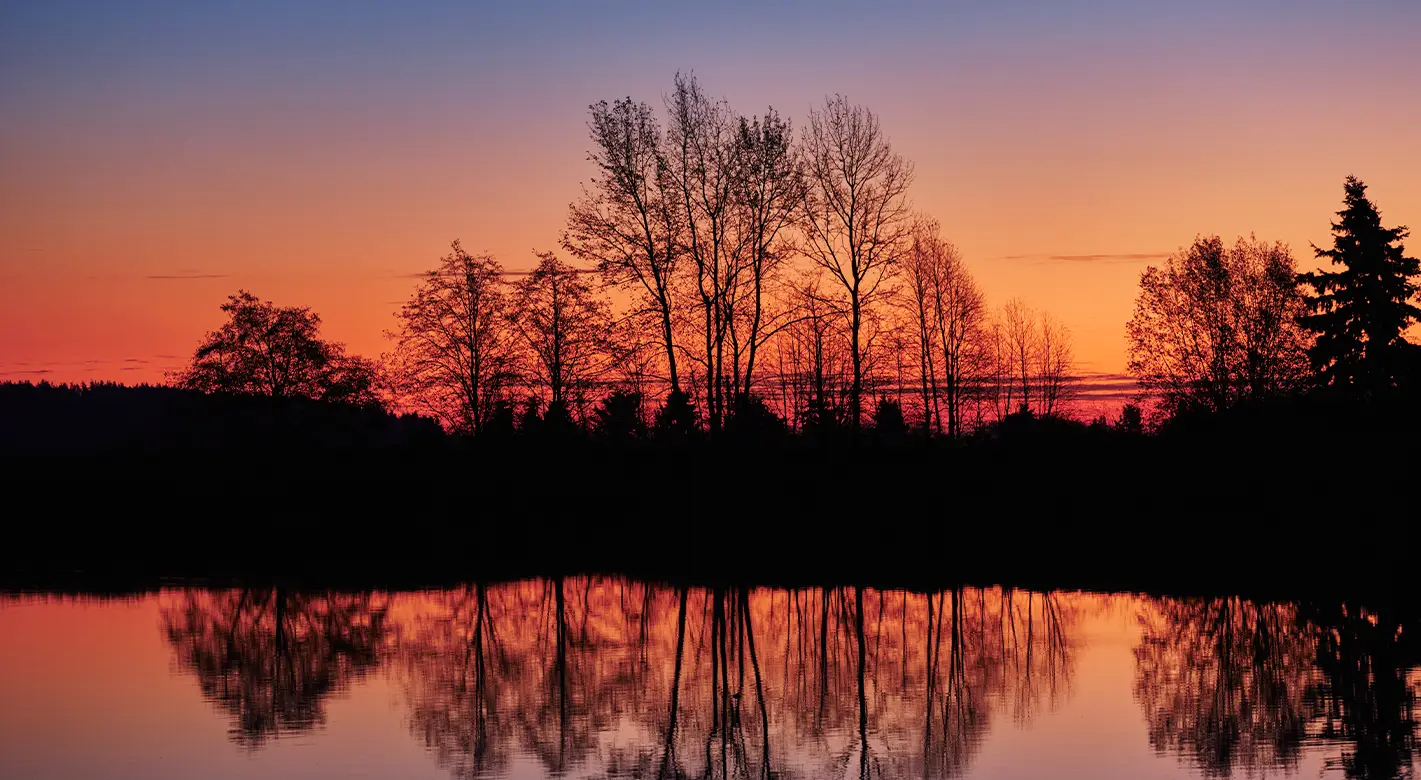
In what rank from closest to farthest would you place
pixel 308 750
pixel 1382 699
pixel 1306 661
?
pixel 308 750
pixel 1382 699
pixel 1306 661

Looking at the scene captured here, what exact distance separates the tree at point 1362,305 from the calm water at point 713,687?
25.1 m

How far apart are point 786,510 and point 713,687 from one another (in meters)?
21.2

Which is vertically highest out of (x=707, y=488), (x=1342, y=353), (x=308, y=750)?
(x=1342, y=353)

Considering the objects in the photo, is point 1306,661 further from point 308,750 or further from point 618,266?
point 618,266

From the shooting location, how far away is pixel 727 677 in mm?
20422

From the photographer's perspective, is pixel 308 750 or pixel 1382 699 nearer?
pixel 308 750

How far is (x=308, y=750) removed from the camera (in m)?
15.6

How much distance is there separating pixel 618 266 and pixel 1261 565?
24545mm

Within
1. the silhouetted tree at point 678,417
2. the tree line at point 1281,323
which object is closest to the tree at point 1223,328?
the tree line at point 1281,323

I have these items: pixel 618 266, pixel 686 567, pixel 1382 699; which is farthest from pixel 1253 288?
pixel 1382 699

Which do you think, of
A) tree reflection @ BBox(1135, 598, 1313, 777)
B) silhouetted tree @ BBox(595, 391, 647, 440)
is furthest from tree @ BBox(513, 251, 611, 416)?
tree reflection @ BBox(1135, 598, 1313, 777)

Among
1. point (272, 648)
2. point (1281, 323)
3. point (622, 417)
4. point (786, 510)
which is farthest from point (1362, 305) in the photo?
point (272, 648)

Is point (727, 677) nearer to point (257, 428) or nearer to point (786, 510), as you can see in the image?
point (786, 510)

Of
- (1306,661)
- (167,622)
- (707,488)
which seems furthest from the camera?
(707,488)
